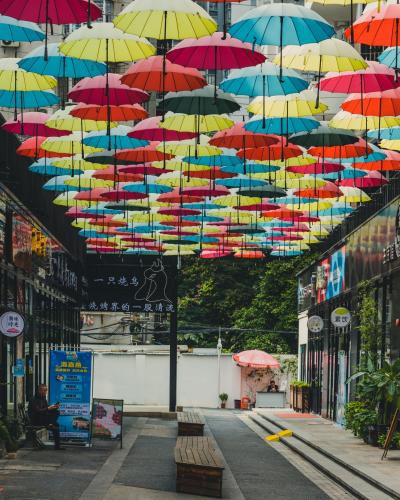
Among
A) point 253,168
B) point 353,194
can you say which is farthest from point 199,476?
point 353,194

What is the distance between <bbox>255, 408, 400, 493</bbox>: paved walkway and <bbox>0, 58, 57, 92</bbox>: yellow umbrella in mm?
8406

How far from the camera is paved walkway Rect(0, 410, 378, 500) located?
16266mm

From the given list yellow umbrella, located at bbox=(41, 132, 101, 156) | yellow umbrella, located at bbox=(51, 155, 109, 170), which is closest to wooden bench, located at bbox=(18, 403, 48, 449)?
yellow umbrella, located at bbox=(51, 155, 109, 170)

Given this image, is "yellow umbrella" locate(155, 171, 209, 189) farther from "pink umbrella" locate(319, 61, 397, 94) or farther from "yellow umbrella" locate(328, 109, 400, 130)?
"pink umbrella" locate(319, 61, 397, 94)

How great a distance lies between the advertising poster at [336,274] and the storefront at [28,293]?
923 cm

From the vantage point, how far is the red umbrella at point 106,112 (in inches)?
716

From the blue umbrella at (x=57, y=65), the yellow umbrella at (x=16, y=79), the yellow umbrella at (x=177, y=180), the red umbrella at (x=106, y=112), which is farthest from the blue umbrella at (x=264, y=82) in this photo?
the yellow umbrella at (x=177, y=180)

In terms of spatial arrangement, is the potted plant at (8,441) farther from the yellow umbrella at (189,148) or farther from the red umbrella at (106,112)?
the yellow umbrella at (189,148)

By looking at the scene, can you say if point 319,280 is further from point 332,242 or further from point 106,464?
point 106,464

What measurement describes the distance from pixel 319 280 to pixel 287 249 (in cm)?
236

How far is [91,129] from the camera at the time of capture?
1986 centimetres

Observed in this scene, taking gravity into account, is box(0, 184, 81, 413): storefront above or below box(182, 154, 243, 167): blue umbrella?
below

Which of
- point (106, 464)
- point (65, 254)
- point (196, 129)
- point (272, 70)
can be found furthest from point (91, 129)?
point (65, 254)

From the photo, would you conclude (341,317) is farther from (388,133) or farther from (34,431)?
(34,431)
